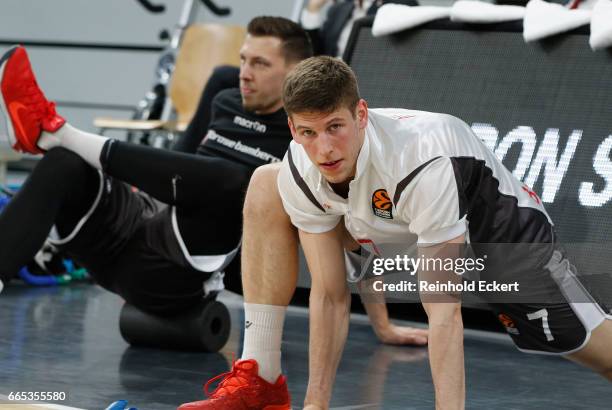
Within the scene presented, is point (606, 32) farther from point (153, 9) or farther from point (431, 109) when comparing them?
point (153, 9)

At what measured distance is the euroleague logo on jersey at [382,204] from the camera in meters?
2.13

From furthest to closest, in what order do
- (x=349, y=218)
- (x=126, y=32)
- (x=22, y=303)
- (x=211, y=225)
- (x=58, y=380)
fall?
(x=126, y=32)
(x=22, y=303)
(x=211, y=225)
(x=58, y=380)
(x=349, y=218)

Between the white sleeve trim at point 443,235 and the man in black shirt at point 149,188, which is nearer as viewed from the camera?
→ the white sleeve trim at point 443,235

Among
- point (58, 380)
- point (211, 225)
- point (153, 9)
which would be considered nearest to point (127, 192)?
point (211, 225)

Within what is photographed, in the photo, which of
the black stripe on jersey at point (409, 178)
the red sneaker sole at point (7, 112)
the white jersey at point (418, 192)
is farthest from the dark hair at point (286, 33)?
the black stripe on jersey at point (409, 178)

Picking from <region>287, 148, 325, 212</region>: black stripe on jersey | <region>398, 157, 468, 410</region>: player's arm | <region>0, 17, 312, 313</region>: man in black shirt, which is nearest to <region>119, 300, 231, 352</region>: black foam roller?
<region>0, 17, 312, 313</region>: man in black shirt

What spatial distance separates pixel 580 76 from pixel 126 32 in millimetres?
4963

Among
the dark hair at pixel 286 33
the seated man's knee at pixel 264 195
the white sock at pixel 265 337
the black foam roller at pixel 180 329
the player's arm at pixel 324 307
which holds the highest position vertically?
the dark hair at pixel 286 33

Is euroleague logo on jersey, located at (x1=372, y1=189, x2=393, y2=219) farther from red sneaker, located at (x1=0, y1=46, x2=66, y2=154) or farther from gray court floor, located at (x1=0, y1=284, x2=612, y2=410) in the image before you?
red sneaker, located at (x1=0, y1=46, x2=66, y2=154)

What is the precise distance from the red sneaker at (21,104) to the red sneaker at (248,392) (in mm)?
1037

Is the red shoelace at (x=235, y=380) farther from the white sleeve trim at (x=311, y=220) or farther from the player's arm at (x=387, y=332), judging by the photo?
the player's arm at (x=387, y=332)

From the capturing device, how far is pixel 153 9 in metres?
6.73

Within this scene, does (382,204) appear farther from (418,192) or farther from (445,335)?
(445,335)

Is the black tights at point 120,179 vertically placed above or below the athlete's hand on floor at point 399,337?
above
